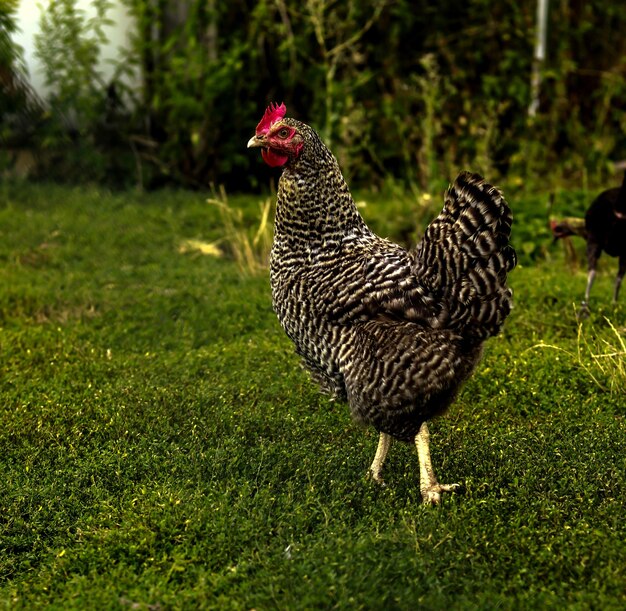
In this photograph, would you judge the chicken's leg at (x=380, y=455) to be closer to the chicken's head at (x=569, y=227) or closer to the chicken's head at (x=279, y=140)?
the chicken's head at (x=279, y=140)

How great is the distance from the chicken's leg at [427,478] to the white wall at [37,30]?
791cm

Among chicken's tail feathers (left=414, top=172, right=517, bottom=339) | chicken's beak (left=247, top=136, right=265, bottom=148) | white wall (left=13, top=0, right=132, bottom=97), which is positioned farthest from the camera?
white wall (left=13, top=0, right=132, bottom=97)

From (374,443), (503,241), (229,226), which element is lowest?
(374,443)

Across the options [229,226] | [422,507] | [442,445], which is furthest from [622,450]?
[229,226]

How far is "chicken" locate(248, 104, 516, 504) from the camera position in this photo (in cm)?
409

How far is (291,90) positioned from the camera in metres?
10.6

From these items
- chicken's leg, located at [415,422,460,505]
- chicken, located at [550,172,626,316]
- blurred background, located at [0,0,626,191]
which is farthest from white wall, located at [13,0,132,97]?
chicken's leg, located at [415,422,460,505]

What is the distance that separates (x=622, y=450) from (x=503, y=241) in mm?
1445

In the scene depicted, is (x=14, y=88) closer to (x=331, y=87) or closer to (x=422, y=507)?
(x=331, y=87)

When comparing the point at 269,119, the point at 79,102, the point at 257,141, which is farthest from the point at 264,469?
the point at 79,102

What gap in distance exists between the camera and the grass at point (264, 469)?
3721 millimetres

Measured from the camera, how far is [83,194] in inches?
397

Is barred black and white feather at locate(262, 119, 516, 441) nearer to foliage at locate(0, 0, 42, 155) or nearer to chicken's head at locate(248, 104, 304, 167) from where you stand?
chicken's head at locate(248, 104, 304, 167)

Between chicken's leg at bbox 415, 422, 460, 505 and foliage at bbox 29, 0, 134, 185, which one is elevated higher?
foliage at bbox 29, 0, 134, 185
